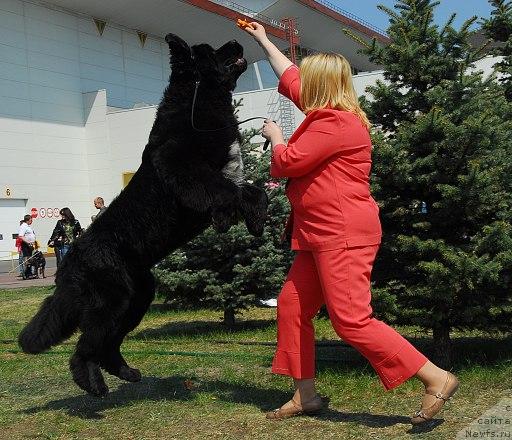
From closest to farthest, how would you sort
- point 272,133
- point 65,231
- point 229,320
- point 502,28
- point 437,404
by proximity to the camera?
point 437,404 < point 272,133 < point 502,28 < point 229,320 < point 65,231

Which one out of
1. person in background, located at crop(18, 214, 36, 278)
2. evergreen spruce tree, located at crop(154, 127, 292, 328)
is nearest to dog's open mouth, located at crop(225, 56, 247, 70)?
evergreen spruce tree, located at crop(154, 127, 292, 328)

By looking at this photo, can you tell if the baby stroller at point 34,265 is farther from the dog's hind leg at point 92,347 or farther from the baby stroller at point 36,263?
the dog's hind leg at point 92,347

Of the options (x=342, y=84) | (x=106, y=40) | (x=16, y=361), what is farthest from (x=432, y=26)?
(x=106, y=40)

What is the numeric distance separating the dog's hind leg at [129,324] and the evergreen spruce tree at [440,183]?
160 cm

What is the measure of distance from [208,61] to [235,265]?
402 centimetres

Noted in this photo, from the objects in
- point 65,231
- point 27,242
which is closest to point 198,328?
point 65,231

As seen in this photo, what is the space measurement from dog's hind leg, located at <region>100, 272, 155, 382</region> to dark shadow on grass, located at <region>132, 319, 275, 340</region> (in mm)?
3285

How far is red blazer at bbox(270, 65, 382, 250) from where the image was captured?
12.0ft

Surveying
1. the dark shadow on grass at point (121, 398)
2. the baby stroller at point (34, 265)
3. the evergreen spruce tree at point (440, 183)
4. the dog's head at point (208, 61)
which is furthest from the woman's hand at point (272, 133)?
the baby stroller at point (34, 265)

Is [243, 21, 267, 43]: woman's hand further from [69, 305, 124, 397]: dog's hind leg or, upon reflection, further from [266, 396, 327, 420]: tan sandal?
[266, 396, 327, 420]: tan sandal

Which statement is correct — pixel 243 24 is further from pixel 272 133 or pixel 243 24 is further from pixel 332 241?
pixel 332 241

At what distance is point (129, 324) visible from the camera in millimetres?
4598

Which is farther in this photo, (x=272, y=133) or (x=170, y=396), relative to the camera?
(x=170, y=396)

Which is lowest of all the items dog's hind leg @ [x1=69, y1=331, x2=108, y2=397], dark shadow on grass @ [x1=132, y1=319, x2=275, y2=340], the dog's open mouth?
dark shadow on grass @ [x1=132, y1=319, x2=275, y2=340]
